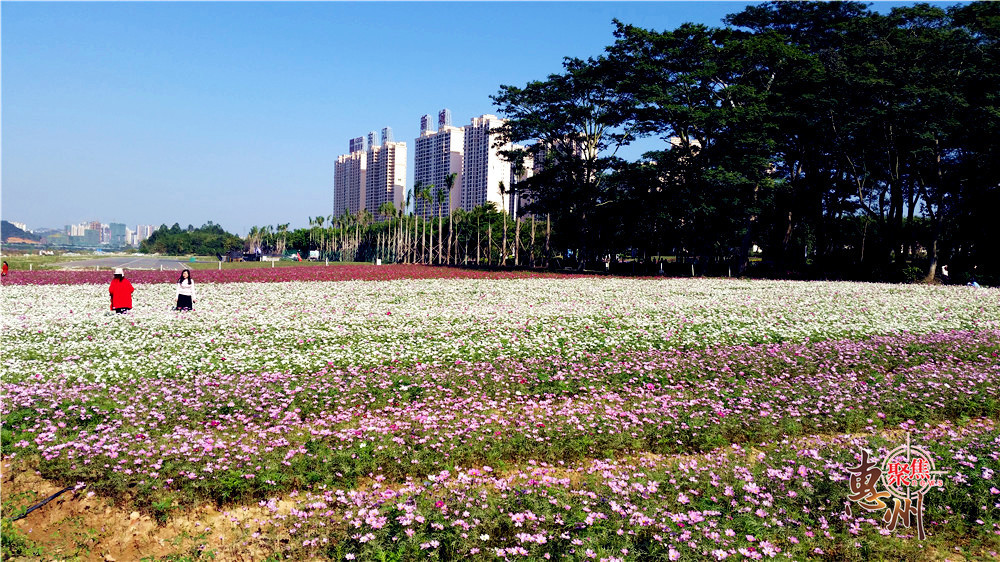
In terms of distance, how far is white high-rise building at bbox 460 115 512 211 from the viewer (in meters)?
155

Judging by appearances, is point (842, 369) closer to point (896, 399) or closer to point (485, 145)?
point (896, 399)

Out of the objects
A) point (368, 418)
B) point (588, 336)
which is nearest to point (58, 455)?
point (368, 418)

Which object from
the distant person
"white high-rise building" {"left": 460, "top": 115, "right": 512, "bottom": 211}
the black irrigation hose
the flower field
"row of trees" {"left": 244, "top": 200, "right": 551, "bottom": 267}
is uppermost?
"white high-rise building" {"left": 460, "top": 115, "right": 512, "bottom": 211}

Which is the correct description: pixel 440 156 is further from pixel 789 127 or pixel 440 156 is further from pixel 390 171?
pixel 789 127

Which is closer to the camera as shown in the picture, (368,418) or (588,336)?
(368,418)

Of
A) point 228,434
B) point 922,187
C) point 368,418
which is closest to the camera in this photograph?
point 228,434

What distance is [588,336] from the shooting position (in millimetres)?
14914

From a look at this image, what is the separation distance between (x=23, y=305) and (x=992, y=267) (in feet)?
183

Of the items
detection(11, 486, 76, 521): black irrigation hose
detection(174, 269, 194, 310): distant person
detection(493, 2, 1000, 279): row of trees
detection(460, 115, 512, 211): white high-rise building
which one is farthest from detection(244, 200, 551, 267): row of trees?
detection(11, 486, 76, 521): black irrigation hose

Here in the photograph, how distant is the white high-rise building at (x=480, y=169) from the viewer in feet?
507

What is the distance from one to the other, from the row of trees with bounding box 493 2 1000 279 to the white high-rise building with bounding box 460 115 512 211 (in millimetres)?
101386

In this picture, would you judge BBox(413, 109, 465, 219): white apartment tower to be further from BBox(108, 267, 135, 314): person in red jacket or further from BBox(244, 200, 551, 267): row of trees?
BBox(108, 267, 135, 314): person in red jacket

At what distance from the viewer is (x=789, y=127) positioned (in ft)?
143

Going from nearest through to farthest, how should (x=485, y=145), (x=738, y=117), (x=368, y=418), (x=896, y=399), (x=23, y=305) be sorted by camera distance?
(x=368, y=418) < (x=896, y=399) < (x=23, y=305) < (x=738, y=117) < (x=485, y=145)
